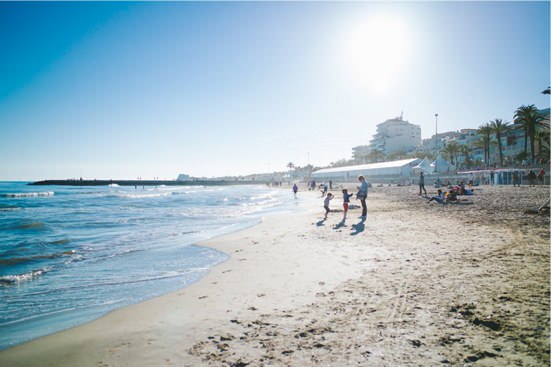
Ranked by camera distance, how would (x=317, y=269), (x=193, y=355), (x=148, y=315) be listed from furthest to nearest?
(x=317, y=269), (x=148, y=315), (x=193, y=355)

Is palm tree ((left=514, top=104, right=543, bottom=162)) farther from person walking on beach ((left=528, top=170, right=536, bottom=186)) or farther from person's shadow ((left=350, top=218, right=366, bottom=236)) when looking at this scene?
person's shadow ((left=350, top=218, right=366, bottom=236))

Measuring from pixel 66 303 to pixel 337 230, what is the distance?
28.8 feet

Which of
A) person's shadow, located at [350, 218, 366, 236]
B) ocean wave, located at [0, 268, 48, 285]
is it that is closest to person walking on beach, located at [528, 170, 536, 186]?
person's shadow, located at [350, 218, 366, 236]

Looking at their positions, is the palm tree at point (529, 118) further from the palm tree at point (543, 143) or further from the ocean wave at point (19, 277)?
the ocean wave at point (19, 277)

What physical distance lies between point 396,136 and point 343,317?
131951 mm

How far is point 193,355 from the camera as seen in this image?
3.15 meters

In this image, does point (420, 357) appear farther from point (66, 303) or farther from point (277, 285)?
point (66, 303)

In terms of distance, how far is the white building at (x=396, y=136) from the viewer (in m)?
120

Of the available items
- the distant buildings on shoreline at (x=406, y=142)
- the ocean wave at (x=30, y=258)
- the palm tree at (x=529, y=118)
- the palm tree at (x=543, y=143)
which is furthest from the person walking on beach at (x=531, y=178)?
the distant buildings on shoreline at (x=406, y=142)

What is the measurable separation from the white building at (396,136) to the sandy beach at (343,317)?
122639mm

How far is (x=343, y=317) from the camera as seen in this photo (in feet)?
12.5

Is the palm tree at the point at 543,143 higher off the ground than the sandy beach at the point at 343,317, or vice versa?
the palm tree at the point at 543,143

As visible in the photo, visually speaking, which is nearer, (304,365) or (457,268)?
(304,365)

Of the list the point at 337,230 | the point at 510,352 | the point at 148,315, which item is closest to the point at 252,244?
the point at 337,230
